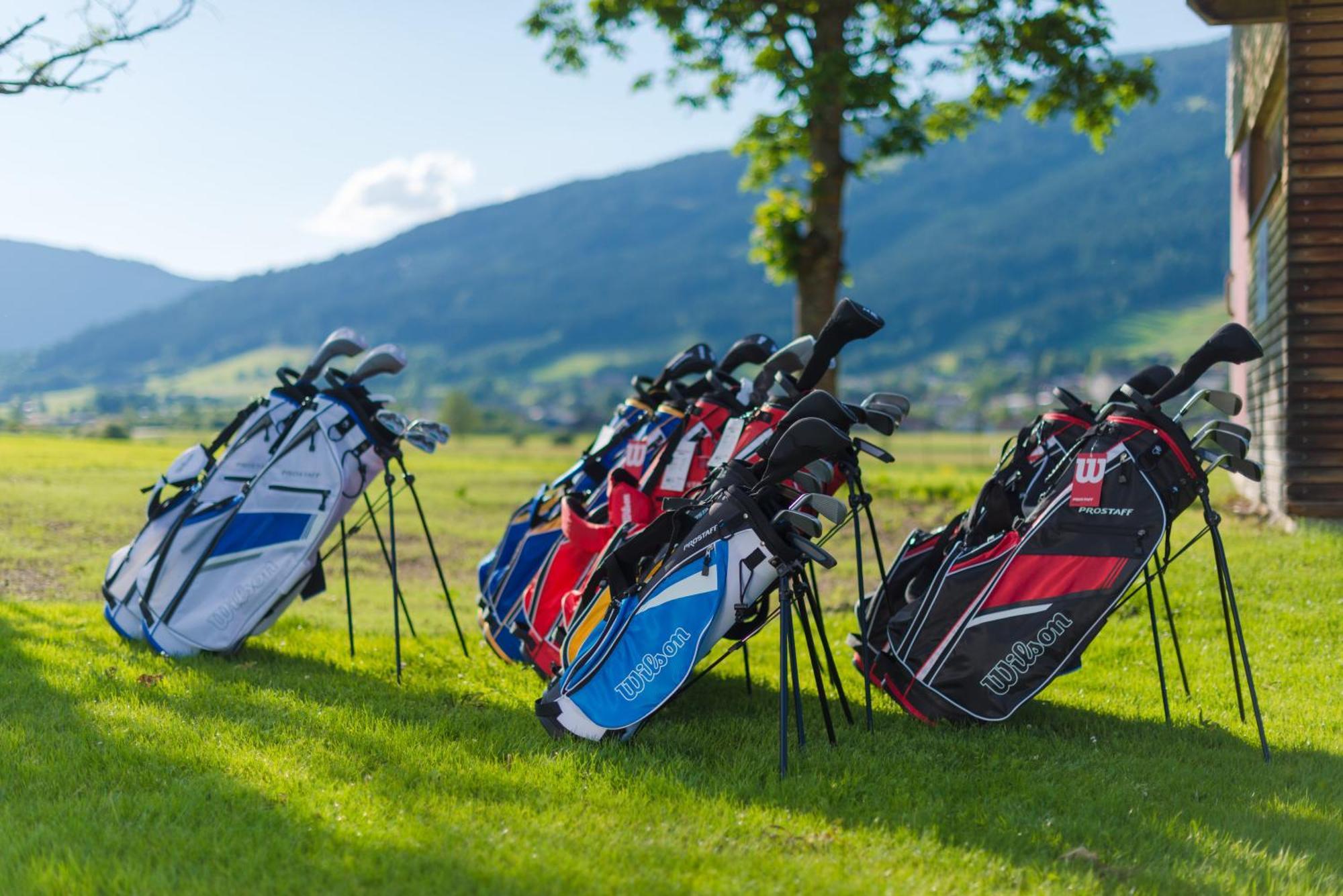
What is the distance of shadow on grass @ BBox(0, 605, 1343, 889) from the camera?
3371 mm

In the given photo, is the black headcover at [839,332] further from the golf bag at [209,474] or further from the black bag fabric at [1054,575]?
the golf bag at [209,474]

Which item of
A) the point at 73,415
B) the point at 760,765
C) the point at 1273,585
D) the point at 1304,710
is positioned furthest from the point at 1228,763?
the point at 73,415

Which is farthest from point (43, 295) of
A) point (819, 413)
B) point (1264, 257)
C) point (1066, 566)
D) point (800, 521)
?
point (1066, 566)

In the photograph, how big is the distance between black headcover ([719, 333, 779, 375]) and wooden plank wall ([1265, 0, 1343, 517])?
536 centimetres

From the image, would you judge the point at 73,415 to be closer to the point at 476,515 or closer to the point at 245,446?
the point at 476,515

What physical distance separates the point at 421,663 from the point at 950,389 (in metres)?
174

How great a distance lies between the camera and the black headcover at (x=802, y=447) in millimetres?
4266

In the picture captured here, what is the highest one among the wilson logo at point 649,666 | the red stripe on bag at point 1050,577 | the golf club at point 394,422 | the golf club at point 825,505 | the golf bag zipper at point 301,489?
the golf club at point 394,422

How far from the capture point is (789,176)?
50.0ft

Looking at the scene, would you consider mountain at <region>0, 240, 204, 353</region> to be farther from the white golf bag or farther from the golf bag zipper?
the golf bag zipper

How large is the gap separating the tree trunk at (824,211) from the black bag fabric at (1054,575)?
332 inches

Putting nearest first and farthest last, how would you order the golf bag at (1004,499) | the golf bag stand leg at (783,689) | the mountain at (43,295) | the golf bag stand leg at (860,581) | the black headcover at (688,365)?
1. the golf bag stand leg at (783,689)
2. the golf bag stand leg at (860,581)
3. the golf bag at (1004,499)
4. the black headcover at (688,365)
5. the mountain at (43,295)

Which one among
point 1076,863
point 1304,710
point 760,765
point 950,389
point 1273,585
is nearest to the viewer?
point 1076,863

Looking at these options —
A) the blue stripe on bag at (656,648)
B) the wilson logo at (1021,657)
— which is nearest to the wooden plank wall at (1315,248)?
the wilson logo at (1021,657)
